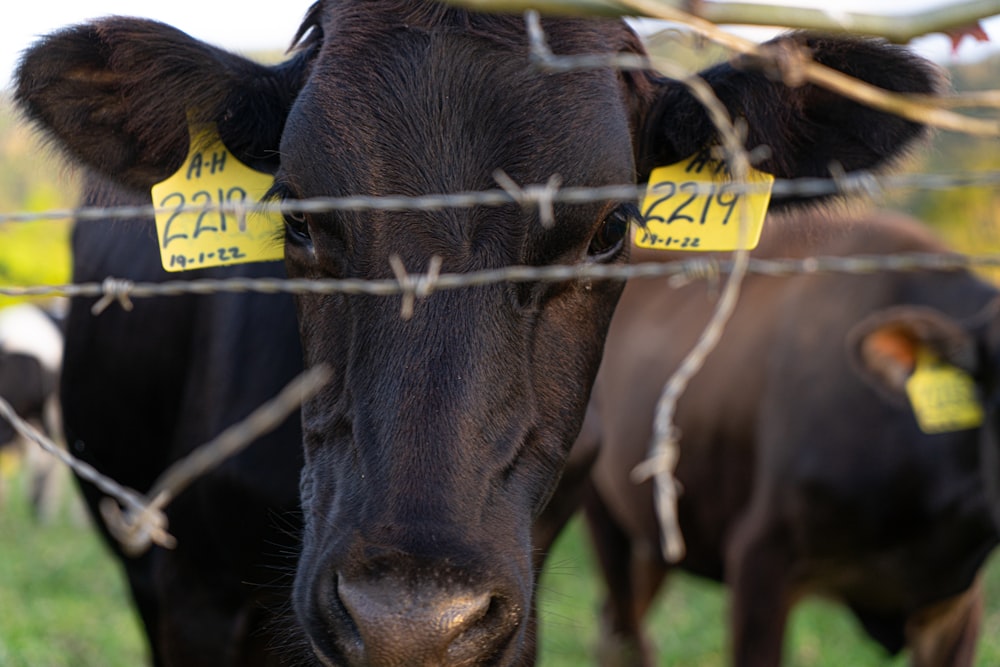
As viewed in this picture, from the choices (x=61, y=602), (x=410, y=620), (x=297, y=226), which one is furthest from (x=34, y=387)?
(x=410, y=620)

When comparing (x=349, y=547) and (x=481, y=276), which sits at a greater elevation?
(x=481, y=276)

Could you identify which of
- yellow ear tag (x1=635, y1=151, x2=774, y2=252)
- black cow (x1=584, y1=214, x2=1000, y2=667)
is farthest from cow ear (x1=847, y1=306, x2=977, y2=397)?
yellow ear tag (x1=635, y1=151, x2=774, y2=252)

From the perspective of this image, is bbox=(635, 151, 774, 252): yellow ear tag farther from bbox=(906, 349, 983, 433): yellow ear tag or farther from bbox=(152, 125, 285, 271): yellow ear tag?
bbox=(906, 349, 983, 433): yellow ear tag

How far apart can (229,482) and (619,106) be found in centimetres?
152

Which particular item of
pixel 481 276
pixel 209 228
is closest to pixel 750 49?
pixel 481 276

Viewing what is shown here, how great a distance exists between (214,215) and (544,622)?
123 inches

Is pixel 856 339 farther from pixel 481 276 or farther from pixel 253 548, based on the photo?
pixel 481 276

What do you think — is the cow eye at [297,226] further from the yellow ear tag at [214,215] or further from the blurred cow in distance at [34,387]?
the blurred cow in distance at [34,387]

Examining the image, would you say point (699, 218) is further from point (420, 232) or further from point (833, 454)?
point (833, 454)

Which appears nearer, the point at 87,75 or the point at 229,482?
the point at 87,75

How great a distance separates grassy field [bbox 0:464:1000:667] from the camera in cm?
575

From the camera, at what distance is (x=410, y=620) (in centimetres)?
183

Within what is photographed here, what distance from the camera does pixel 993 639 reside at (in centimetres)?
624

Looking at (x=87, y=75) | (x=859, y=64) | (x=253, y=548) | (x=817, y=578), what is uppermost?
(x=87, y=75)
